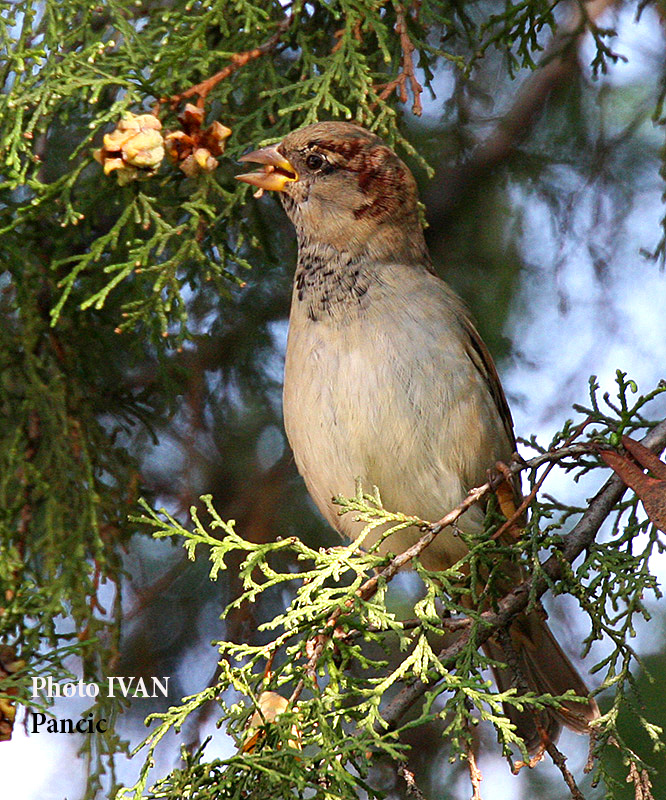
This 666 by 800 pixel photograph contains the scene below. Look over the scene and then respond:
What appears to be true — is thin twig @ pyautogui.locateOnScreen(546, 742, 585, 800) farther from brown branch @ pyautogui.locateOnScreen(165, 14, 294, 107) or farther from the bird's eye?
brown branch @ pyautogui.locateOnScreen(165, 14, 294, 107)

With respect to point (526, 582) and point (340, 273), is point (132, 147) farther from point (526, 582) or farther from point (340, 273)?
point (526, 582)

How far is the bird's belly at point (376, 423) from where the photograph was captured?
2324 millimetres

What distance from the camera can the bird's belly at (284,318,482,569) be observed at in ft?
7.63

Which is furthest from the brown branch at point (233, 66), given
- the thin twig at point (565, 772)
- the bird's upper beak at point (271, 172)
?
the thin twig at point (565, 772)

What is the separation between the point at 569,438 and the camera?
1.85m

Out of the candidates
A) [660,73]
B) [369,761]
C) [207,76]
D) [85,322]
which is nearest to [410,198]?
[207,76]

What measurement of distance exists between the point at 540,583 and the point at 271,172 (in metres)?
1.21

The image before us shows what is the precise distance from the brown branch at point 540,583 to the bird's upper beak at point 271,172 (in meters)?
1.08

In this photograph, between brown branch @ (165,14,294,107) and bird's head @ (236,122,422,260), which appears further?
bird's head @ (236,122,422,260)

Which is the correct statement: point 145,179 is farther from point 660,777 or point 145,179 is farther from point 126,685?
point 660,777

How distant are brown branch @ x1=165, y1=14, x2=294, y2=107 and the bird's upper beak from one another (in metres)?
0.18

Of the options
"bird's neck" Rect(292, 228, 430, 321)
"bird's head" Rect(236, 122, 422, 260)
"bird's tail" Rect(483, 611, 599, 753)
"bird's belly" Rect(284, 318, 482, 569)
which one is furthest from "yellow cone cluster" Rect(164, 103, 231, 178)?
"bird's tail" Rect(483, 611, 599, 753)

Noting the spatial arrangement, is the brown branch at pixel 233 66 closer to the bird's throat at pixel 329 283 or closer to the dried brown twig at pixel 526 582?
the bird's throat at pixel 329 283

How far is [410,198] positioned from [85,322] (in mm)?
881
